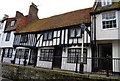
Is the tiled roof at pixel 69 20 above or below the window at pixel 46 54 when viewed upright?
above

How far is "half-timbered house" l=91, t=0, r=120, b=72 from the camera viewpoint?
27.5 feet

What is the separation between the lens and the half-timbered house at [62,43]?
9.98 m

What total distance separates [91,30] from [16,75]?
929 cm

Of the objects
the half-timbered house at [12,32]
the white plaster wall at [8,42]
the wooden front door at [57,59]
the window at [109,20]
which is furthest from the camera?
the white plaster wall at [8,42]

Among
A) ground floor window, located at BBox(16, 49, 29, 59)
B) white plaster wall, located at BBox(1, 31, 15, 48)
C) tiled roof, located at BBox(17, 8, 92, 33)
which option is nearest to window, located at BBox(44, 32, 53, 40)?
tiled roof, located at BBox(17, 8, 92, 33)

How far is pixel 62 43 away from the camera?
11.3 metres

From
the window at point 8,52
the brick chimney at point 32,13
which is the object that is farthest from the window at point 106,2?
the window at point 8,52

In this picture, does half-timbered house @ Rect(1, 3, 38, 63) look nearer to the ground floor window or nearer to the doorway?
the ground floor window

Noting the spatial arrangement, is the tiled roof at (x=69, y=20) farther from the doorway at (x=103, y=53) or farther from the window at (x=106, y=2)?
the doorway at (x=103, y=53)

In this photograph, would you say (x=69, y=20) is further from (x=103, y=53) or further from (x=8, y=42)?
(x=8, y=42)

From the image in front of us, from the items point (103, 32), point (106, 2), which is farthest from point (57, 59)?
point (106, 2)

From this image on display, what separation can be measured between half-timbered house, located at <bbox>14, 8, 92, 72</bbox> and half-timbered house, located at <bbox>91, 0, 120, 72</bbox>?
2.55ft

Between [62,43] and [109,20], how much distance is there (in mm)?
5203

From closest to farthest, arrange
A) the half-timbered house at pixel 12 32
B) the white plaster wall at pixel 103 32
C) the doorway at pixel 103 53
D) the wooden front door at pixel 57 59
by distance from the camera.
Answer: the white plaster wall at pixel 103 32 < the doorway at pixel 103 53 < the wooden front door at pixel 57 59 < the half-timbered house at pixel 12 32
